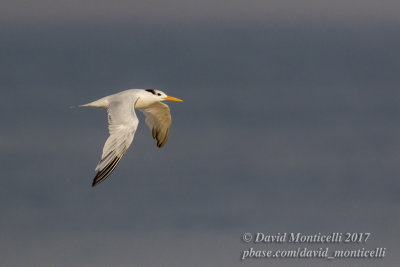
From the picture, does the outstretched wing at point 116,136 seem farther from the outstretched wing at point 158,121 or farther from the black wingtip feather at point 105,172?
the outstretched wing at point 158,121

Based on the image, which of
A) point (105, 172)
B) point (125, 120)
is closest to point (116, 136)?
point (125, 120)

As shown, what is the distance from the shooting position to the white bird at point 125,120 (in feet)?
99.4

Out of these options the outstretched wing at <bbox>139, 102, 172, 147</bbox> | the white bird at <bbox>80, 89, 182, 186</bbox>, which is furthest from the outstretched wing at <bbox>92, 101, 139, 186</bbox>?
the outstretched wing at <bbox>139, 102, 172, 147</bbox>

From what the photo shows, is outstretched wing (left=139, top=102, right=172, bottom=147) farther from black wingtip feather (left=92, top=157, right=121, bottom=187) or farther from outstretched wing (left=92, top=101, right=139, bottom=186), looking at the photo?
black wingtip feather (left=92, top=157, right=121, bottom=187)

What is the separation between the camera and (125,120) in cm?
3172

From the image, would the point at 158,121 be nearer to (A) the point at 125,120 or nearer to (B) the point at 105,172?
(A) the point at 125,120

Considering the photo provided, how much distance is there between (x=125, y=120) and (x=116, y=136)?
70 cm

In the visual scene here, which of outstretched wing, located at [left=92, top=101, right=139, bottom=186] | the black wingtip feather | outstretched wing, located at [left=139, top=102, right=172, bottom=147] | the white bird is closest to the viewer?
the black wingtip feather

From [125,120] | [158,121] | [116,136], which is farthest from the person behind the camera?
[158,121]

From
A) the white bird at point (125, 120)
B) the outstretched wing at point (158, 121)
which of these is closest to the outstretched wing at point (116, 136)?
the white bird at point (125, 120)

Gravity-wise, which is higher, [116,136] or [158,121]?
[158,121]

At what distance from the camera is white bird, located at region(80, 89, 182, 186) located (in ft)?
99.4

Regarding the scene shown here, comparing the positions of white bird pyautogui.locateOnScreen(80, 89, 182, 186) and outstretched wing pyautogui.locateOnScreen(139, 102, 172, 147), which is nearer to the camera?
white bird pyautogui.locateOnScreen(80, 89, 182, 186)

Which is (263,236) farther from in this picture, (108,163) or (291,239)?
(108,163)
